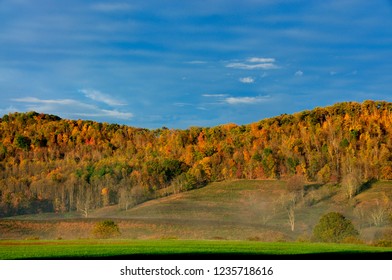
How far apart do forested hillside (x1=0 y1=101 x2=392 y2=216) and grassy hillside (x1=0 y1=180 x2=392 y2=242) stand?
5624 millimetres

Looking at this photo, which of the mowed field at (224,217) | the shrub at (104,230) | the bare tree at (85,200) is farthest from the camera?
the bare tree at (85,200)

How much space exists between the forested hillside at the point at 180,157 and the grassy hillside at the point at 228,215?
5624 mm

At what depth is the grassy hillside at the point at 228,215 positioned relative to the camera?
87688 millimetres

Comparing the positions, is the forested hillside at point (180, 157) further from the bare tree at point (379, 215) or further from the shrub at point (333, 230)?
the shrub at point (333, 230)

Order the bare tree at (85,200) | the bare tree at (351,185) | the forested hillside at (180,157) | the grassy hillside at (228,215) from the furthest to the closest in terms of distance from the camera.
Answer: the forested hillside at (180,157)
the bare tree at (85,200)
the bare tree at (351,185)
the grassy hillside at (228,215)

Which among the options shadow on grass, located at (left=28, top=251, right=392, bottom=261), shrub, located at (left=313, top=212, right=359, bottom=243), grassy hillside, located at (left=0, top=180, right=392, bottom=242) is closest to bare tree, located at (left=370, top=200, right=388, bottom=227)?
grassy hillside, located at (left=0, top=180, right=392, bottom=242)

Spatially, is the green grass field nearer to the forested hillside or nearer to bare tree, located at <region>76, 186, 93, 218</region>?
the forested hillside

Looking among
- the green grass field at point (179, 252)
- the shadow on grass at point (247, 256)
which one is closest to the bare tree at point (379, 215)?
the green grass field at point (179, 252)

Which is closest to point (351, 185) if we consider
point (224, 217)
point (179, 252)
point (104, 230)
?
point (224, 217)

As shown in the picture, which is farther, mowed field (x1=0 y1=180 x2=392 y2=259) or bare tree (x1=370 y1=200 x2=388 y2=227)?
bare tree (x1=370 y1=200 x2=388 y2=227)

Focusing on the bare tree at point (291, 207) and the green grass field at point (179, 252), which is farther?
the bare tree at point (291, 207)

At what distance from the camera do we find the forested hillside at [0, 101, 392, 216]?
436 ft
